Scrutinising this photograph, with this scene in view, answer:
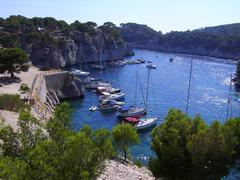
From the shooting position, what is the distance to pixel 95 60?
14075 centimetres

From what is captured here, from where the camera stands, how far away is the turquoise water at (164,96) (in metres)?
62.2

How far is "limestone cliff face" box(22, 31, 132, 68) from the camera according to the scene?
111 meters

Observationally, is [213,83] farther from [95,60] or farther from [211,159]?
[211,159]

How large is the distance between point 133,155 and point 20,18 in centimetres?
10176

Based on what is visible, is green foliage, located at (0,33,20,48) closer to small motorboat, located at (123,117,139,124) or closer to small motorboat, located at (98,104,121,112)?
small motorboat, located at (98,104,121,112)

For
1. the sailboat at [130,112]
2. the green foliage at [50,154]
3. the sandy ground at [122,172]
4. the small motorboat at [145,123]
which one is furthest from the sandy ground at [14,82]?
the green foliage at [50,154]

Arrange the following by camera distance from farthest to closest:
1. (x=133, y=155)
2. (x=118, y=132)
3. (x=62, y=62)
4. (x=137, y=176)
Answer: (x=62, y=62) → (x=133, y=155) → (x=118, y=132) → (x=137, y=176)

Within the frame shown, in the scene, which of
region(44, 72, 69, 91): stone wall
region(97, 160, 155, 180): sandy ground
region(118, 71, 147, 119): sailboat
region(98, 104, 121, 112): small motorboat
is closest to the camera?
region(97, 160, 155, 180): sandy ground

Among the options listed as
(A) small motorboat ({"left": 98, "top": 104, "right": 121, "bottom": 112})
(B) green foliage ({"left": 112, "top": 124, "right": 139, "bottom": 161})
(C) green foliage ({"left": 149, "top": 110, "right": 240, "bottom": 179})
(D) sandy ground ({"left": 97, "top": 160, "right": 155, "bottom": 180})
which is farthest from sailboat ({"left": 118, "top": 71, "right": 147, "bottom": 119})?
(C) green foliage ({"left": 149, "top": 110, "right": 240, "bottom": 179})

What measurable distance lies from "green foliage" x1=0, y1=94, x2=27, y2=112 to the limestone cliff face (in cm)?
5625

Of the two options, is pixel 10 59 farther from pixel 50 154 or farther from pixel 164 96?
pixel 50 154

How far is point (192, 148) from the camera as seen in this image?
87.1 ft

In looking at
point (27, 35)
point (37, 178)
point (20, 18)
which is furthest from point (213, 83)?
point (37, 178)

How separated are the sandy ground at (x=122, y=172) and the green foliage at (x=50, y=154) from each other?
39.9 feet
